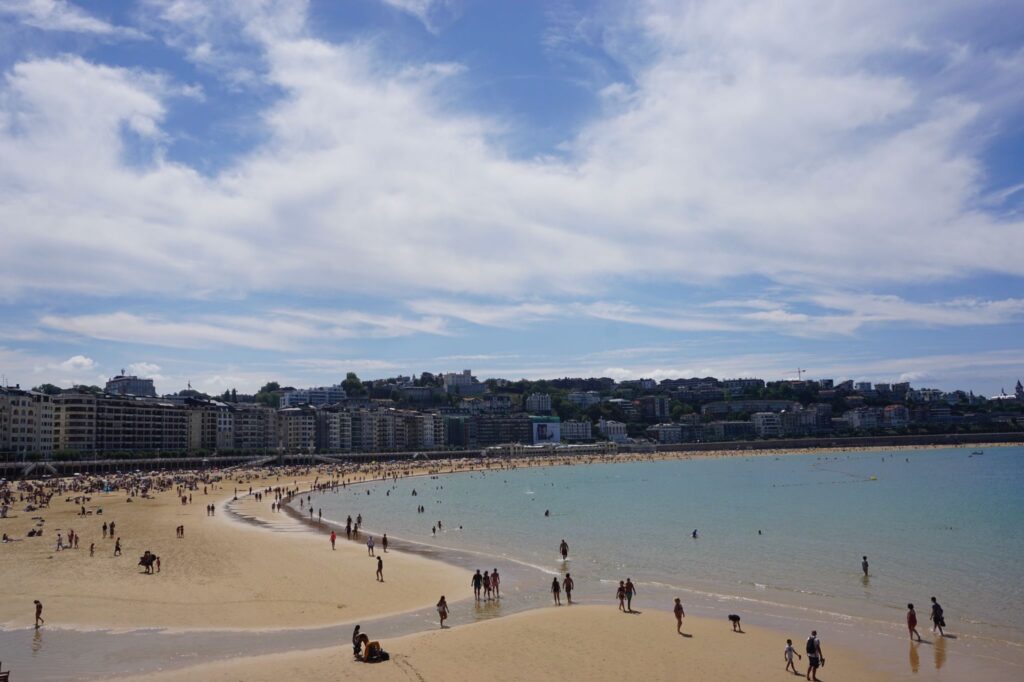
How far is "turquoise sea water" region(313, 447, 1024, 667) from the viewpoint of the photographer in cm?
2378

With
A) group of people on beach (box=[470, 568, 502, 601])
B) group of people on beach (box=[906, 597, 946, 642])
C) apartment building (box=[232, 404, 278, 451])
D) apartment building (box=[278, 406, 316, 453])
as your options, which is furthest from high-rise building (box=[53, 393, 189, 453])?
group of people on beach (box=[906, 597, 946, 642])

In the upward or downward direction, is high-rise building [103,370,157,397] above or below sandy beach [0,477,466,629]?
above

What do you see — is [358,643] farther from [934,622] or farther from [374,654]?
[934,622]

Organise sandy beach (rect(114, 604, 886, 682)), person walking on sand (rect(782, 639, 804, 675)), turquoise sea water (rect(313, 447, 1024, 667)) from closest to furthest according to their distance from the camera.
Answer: sandy beach (rect(114, 604, 886, 682)), person walking on sand (rect(782, 639, 804, 675)), turquoise sea water (rect(313, 447, 1024, 667))

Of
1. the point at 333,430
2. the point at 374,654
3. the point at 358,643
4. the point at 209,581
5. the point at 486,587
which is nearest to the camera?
the point at 374,654

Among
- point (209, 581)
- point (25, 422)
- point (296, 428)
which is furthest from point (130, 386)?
point (209, 581)

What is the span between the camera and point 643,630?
19.2 metres

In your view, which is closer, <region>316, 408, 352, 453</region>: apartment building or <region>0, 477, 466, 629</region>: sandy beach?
<region>0, 477, 466, 629</region>: sandy beach

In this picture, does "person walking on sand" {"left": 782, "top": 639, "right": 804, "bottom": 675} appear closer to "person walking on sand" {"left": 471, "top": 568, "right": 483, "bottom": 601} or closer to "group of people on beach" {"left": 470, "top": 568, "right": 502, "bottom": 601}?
"group of people on beach" {"left": 470, "top": 568, "right": 502, "bottom": 601}

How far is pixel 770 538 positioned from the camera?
36812mm

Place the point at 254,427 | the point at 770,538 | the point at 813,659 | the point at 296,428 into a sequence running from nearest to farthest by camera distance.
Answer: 1. the point at 813,659
2. the point at 770,538
3. the point at 254,427
4. the point at 296,428

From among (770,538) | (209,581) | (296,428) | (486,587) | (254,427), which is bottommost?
(770,538)

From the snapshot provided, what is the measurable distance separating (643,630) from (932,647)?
22.7ft

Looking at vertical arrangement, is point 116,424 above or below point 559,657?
above
